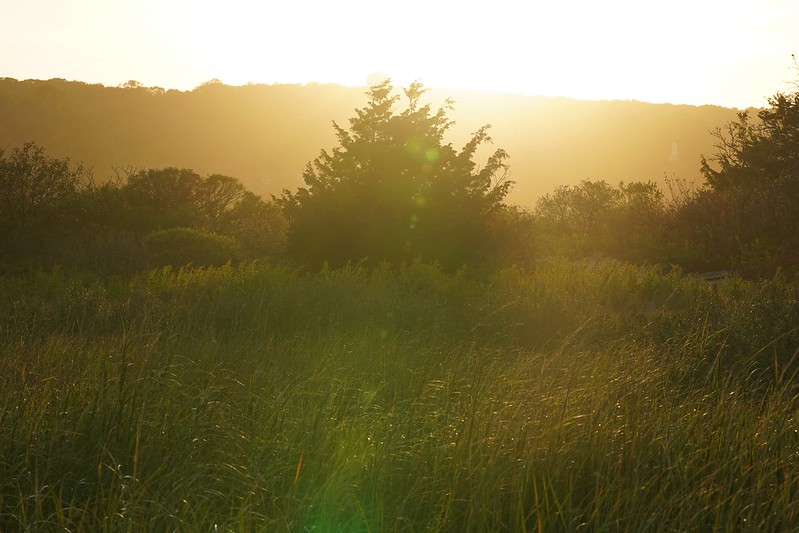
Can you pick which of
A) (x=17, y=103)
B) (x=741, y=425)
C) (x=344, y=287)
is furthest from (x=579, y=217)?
(x=17, y=103)

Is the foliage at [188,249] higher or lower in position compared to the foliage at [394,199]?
lower

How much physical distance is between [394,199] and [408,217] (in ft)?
1.70

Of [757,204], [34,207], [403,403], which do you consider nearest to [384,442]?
[403,403]

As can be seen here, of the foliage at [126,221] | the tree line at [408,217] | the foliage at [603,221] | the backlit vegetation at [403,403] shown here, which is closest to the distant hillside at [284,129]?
the foliage at [603,221]

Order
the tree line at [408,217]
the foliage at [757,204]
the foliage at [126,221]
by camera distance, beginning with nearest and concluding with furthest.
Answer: the foliage at [757,204] < the tree line at [408,217] < the foliage at [126,221]

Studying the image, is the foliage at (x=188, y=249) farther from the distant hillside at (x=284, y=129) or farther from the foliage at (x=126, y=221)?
the distant hillside at (x=284, y=129)

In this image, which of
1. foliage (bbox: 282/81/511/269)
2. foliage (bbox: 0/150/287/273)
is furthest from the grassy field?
foliage (bbox: 0/150/287/273)

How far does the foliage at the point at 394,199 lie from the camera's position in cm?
1855

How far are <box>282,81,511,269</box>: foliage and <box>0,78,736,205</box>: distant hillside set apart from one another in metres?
52.6

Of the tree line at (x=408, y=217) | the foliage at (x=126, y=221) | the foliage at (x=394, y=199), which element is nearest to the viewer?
the tree line at (x=408, y=217)

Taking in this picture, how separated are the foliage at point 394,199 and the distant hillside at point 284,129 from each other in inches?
2072

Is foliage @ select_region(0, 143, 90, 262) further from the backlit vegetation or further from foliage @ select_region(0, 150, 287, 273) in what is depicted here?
the backlit vegetation

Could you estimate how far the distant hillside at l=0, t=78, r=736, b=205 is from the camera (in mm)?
74750

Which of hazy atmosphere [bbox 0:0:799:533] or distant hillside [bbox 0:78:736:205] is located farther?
distant hillside [bbox 0:78:736:205]
